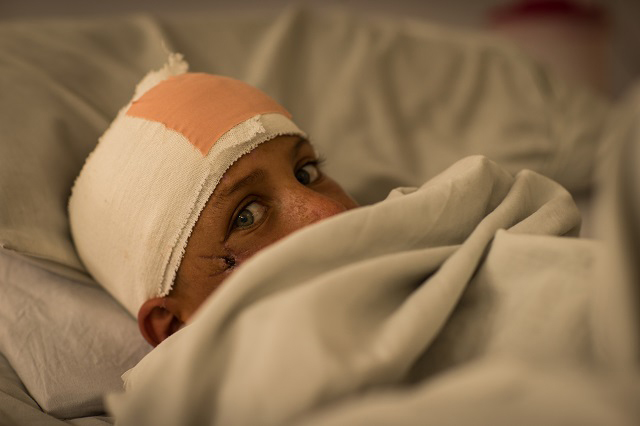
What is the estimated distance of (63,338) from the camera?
2.81 ft

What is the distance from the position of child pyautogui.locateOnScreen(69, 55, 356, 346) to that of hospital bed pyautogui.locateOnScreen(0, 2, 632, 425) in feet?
0.32

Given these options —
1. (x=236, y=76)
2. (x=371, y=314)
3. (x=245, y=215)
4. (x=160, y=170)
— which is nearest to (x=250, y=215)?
(x=245, y=215)

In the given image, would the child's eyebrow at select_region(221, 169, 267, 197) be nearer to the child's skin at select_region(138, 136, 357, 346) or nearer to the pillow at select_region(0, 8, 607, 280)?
the child's skin at select_region(138, 136, 357, 346)

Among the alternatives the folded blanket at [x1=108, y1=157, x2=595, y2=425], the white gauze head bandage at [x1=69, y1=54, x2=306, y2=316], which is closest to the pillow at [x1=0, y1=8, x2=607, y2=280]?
the white gauze head bandage at [x1=69, y1=54, x2=306, y2=316]

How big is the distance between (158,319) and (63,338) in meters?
0.15

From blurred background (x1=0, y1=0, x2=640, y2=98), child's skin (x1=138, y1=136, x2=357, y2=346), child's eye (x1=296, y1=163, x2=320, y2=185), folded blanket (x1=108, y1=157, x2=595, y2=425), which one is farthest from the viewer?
blurred background (x1=0, y1=0, x2=640, y2=98)

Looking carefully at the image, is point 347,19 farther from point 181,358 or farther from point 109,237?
point 181,358

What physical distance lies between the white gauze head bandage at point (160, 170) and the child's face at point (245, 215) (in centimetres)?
1

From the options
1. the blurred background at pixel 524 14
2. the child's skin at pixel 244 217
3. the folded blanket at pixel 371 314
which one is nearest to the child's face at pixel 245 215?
the child's skin at pixel 244 217

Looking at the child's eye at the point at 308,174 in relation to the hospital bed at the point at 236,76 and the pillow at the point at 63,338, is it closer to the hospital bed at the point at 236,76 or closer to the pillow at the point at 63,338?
the hospital bed at the point at 236,76

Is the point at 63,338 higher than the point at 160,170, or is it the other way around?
the point at 160,170

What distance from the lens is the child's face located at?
77cm

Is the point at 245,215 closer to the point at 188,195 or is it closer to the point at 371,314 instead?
the point at 188,195

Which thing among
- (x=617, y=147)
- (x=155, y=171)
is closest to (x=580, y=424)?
(x=617, y=147)
